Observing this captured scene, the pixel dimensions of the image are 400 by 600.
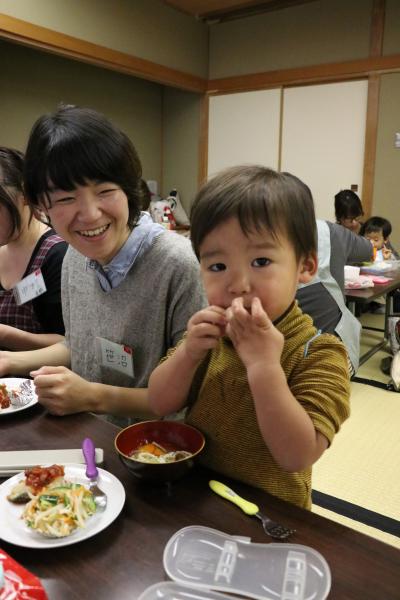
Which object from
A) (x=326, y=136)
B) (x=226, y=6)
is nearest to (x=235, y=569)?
(x=326, y=136)

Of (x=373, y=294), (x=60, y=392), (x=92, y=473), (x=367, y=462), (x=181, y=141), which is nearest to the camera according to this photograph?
(x=92, y=473)

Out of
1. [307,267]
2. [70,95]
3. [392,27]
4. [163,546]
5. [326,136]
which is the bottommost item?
[163,546]

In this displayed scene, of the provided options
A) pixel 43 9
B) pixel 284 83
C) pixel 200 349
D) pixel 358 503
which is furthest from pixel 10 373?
pixel 284 83

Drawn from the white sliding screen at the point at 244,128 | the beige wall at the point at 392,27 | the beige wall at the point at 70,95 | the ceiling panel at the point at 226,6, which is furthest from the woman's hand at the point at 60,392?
the ceiling panel at the point at 226,6

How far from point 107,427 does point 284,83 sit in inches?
218

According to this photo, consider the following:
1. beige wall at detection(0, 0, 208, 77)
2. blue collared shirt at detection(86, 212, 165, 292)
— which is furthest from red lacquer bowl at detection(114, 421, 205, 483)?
beige wall at detection(0, 0, 208, 77)

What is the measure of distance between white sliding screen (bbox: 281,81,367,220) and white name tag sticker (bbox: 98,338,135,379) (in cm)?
454

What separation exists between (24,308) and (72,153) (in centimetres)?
84

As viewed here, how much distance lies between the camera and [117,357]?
4.36 ft

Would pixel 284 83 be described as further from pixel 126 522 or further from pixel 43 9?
pixel 126 522

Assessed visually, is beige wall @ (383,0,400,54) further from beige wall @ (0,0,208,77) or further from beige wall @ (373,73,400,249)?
beige wall @ (0,0,208,77)

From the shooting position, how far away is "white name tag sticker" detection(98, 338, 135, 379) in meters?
1.30

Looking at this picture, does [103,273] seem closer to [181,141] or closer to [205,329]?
[205,329]

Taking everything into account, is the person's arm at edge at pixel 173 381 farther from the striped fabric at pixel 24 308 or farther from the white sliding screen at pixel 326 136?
the white sliding screen at pixel 326 136
